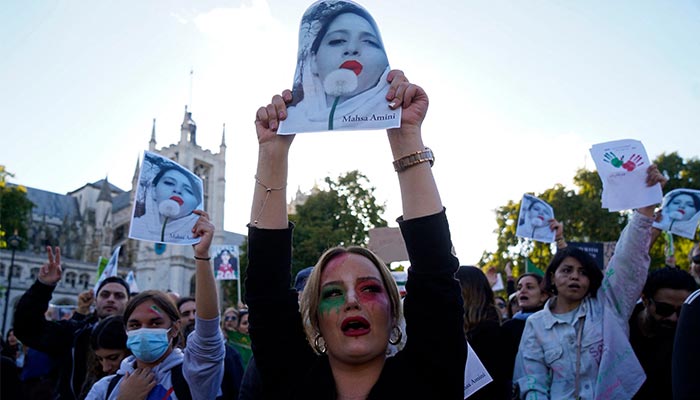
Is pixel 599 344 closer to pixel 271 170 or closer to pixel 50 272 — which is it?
pixel 271 170

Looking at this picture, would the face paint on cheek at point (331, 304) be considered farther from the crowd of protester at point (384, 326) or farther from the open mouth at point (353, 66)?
the open mouth at point (353, 66)

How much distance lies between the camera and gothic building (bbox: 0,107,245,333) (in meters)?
62.9

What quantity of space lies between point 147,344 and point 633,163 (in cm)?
408

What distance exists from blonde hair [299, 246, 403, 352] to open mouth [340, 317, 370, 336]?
0.19 metres

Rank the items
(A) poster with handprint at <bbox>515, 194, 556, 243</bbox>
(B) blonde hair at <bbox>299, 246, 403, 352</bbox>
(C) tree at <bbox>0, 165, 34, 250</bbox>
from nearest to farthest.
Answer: (B) blonde hair at <bbox>299, 246, 403, 352</bbox>
(A) poster with handprint at <bbox>515, 194, 556, 243</bbox>
(C) tree at <bbox>0, 165, 34, 250</bbox>

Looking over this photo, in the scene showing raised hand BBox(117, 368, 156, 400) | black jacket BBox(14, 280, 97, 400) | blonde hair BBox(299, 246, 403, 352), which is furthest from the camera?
black jacket BBox(14, 280, 97, 400)

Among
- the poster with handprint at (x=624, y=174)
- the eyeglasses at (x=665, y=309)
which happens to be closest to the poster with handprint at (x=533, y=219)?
the poster with handprint at (x=624, y=174)

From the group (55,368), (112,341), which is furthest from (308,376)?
(55,368)

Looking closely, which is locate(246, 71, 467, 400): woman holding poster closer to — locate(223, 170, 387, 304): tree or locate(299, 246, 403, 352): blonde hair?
locate(299, 246, 403, 352): blonde hair

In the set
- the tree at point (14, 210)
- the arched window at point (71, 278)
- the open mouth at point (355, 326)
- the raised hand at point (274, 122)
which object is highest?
the tree at point (14, 210)

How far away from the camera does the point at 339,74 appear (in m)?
2.66

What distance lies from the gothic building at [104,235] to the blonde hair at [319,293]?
5192 cm

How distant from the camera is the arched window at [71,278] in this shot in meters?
64.8

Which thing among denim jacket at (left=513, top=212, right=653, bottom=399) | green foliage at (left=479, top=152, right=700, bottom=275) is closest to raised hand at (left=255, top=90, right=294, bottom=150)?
denim jacket at (left=513, top=212, right=653, bottom=399)
